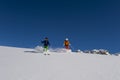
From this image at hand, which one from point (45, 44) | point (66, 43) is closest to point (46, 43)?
point (45, 44)

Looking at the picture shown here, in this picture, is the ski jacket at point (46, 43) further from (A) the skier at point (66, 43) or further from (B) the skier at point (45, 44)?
(A) the skier at point (66, 43)

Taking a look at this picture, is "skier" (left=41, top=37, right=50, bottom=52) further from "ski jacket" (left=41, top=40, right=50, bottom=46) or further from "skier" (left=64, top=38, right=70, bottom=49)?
"skier" (left=64, top=38, right=70, bottom=49)

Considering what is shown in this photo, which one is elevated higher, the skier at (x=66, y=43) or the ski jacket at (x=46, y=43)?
the skier at (x=66, y=43)

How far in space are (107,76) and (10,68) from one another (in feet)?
14.2

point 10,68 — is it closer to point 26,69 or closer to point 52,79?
point 26,69

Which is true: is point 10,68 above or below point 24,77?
above

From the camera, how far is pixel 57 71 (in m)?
9.05

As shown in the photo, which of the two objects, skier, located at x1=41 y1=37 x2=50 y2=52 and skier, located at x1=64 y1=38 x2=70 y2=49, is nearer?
skier, located at x1=41 y1=37 x2=50 y2=52

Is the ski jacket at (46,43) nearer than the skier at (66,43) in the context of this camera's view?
Yes

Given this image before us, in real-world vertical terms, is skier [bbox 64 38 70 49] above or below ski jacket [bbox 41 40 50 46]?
above

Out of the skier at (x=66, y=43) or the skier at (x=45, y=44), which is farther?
the skier at (x=66, y=43)

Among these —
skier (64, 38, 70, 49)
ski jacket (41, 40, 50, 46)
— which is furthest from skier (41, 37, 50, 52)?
skier (64, 38, 70, 49)

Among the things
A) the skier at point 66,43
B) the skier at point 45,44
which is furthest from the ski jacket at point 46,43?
the skier at point 66,43

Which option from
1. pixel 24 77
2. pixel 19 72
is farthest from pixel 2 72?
pixel 24 77
